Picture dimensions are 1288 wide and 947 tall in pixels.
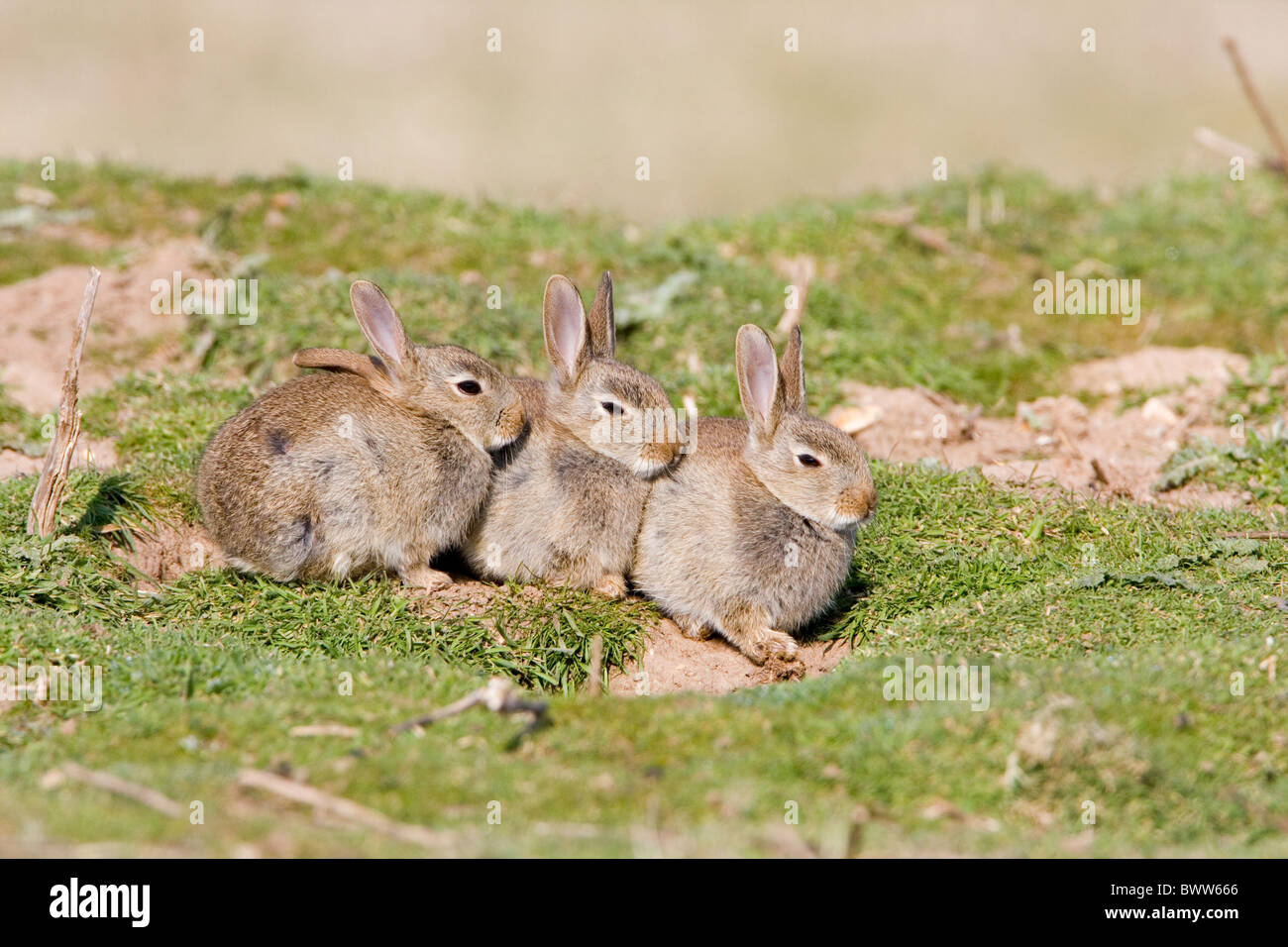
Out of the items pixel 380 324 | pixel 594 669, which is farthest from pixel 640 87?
pixel 594 669

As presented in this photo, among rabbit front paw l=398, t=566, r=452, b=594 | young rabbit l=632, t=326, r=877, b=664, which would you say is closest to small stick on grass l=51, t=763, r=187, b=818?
rabbit front paw l=398, t=566, r=452, b=594

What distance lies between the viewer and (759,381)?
6965 mm

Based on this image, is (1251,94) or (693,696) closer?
(693,696)

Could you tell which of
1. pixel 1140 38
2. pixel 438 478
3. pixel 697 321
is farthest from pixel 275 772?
pixel 1140 38

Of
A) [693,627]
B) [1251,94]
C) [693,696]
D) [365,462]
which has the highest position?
[1251,94]

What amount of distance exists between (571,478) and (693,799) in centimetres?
260

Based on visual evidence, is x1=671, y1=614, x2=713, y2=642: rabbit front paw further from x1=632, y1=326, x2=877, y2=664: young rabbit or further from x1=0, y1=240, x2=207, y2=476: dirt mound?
x1=0, y1=240, x2=207, y2=476: dirt mound

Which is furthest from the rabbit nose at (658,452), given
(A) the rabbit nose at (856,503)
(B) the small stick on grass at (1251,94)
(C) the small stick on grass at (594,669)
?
(B) the small stick on grass at (1251,94)

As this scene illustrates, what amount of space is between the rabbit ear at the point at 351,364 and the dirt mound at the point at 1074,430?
10.2ft

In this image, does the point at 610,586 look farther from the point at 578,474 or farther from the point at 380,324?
the point at 380,324

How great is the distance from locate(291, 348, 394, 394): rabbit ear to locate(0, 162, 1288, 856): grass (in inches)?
39.8

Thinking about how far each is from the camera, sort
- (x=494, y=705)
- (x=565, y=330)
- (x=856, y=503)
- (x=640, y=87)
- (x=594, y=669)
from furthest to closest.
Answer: (x=640, y=87), (x=565, y=330), (x=856, y=503), (x=594, y=669), (x=494, y=705)

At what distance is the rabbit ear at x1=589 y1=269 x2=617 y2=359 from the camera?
724 centimetres

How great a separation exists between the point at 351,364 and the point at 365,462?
2.36ft
